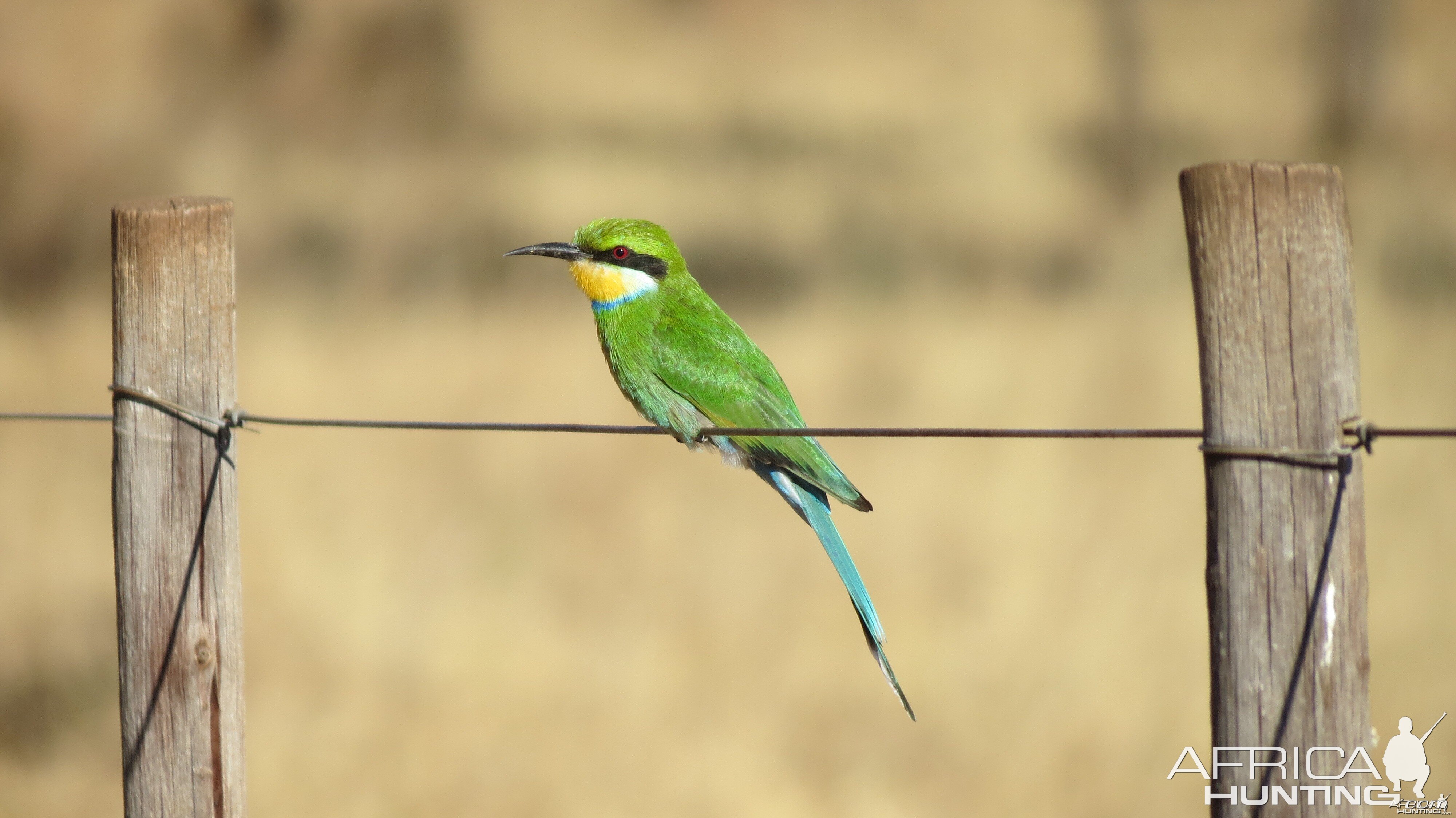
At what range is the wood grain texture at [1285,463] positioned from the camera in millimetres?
1435

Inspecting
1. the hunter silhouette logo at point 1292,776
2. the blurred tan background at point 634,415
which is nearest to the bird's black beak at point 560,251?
the hunter silhouette logo at point 1292,776

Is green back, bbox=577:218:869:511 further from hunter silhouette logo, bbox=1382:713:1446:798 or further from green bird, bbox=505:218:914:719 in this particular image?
hunter silhouette logo, bbox=1382:713:1446:798

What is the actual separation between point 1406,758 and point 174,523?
196 centimetres

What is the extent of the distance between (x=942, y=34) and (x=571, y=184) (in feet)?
7.95

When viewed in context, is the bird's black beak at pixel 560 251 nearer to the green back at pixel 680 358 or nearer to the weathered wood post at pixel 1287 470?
the green back at pixel 680 358

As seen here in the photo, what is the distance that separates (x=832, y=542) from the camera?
2.58 m

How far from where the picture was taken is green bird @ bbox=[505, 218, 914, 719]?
Answer: 9.18 ft

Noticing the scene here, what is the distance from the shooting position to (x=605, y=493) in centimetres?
665

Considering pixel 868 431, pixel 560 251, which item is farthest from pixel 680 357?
pixel 868 431

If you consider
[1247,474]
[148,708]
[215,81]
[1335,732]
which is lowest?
[1335,732]

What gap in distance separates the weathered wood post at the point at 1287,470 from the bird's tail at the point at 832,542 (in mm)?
678

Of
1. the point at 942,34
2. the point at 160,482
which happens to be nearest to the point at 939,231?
the point at 942,34

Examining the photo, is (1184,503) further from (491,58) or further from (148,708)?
(148,708)

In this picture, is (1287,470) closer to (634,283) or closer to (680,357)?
(680,357)
